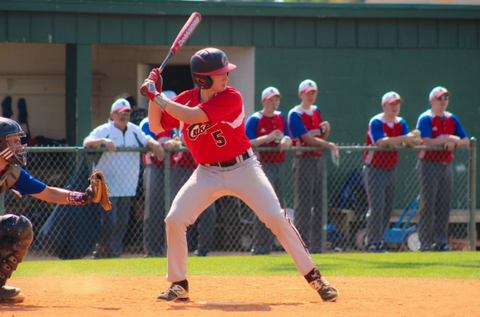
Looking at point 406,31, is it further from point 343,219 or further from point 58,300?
point 58,300

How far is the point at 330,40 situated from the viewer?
10867mm

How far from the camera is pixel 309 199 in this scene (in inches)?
332

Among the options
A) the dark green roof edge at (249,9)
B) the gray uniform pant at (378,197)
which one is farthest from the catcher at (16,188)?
the dark green roof edge at (249,9)

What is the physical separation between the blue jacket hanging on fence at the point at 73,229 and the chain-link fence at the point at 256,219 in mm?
12

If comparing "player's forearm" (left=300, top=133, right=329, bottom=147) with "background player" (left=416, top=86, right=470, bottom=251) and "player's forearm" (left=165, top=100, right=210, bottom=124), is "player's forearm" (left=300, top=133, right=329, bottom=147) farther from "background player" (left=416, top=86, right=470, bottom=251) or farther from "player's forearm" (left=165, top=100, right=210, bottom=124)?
"player's forearm" (left=165, top=100, right=210, bottom=124)

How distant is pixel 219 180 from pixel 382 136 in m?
4.39

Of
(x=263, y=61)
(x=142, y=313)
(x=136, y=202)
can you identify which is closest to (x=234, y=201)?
(x=136, y=202)

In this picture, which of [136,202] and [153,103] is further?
[136,202]

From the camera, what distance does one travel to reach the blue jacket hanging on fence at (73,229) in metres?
7.82

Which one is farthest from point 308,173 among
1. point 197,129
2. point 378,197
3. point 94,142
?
point 197,129

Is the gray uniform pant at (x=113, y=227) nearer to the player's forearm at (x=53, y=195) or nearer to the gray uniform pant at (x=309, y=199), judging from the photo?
the gray uniform pant at (x=309, y=199)

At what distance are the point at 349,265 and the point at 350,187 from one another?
3209mm

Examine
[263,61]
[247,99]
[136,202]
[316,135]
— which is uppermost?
[263,61]

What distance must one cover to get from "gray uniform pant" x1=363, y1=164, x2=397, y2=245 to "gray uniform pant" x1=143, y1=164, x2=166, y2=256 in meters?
2.79
